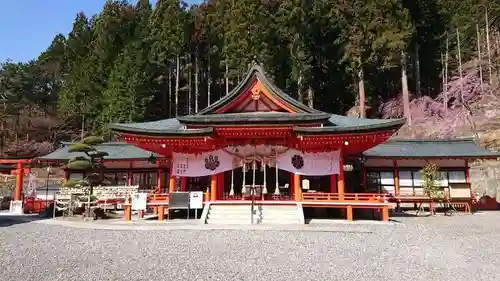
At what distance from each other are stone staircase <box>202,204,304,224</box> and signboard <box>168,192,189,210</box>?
3.14ft

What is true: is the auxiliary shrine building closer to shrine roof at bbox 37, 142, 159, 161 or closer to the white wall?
the white wall

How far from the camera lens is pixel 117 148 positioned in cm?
2380

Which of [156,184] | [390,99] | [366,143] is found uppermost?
[390,99]

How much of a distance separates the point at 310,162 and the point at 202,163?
15.7 feet

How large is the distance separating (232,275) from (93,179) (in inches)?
477

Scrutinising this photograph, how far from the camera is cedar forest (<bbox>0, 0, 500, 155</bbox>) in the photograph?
3262cm

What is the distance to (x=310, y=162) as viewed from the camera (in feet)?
54.1

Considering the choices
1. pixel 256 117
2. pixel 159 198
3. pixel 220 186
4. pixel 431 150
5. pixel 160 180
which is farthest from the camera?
pixel 160 180

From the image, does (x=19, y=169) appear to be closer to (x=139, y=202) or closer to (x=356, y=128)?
(x=139, y=202)

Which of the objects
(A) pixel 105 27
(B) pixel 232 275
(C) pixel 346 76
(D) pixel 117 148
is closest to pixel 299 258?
(B) pixel 232 275

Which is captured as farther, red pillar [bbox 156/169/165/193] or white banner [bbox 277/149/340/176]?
red pillar [bbox 156/169/165/193]

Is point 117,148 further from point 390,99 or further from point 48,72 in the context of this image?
point 48,72

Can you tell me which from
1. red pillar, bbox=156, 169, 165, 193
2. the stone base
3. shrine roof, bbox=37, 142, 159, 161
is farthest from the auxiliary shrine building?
the stone base

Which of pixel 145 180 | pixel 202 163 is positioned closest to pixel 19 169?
pixel 145 180
